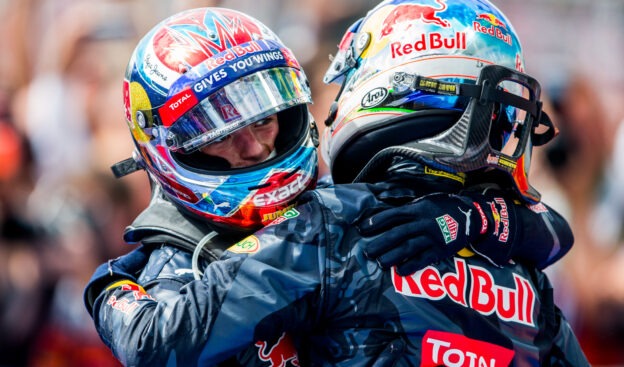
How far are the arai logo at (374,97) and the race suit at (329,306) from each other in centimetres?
23

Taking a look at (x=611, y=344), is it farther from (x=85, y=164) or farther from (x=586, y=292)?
(x=85, y=164)

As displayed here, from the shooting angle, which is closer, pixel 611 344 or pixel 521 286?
pixel 521 286

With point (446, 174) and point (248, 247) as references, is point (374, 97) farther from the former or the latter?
point (248, 247)

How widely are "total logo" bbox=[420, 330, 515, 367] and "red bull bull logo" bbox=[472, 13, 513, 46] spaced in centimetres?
83

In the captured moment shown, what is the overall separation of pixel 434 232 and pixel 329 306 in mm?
324

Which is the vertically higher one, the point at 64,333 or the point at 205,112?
the point at 205,112

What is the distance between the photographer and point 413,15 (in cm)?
246

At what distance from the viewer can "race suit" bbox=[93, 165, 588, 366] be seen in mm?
2137

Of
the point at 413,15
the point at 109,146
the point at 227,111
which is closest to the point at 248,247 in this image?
the point at 227,111

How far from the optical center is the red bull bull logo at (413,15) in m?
2.43

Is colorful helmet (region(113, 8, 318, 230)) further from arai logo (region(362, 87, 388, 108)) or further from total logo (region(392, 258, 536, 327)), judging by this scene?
total logo (region(392, 258, 536, 327))

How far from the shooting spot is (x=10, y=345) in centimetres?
546

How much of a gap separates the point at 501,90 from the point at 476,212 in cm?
33

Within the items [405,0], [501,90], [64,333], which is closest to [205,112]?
[405,0]
